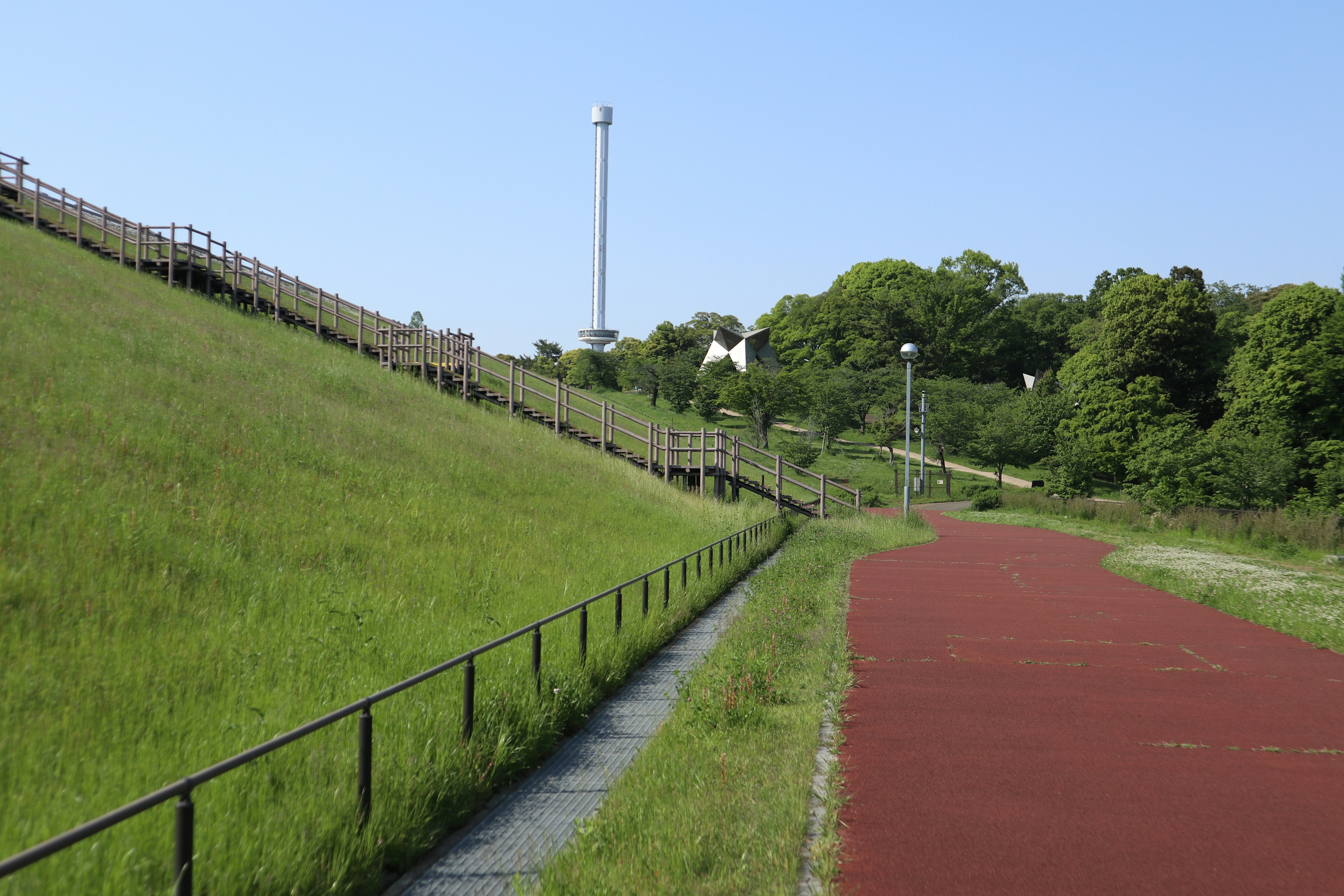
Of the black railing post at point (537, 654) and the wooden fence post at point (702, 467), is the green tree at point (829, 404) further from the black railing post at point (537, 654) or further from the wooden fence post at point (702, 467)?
the black railing post at point (537, 654)

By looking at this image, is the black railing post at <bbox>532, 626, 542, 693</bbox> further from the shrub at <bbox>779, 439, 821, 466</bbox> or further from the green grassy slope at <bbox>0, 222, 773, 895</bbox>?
the shrub at <bbox>779, 439, 821, 466</bbox>

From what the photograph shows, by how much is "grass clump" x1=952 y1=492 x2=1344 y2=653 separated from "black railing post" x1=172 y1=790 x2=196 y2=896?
14069mm

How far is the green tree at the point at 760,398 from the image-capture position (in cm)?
7338

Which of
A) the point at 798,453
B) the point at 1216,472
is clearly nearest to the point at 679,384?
the point at 798,453

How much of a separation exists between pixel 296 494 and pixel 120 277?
18.4 metres

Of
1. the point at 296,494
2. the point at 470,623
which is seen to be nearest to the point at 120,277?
the point at 296,494

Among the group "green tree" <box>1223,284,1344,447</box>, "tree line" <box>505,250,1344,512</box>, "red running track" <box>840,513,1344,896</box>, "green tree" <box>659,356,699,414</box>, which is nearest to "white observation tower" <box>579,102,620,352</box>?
"tree line" <box>505,250,1344,512</box>

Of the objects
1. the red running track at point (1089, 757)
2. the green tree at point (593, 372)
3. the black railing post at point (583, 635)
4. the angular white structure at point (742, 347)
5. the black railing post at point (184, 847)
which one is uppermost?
the angular white structure at point (742, 347)

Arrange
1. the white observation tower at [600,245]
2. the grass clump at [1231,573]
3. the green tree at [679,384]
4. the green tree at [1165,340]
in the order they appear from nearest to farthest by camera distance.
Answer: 1. the grass clump at [1231,573]
2. the green tree at [1165,340]
3. the green tree at [679,384]
4. the white observation tower at [600,245]

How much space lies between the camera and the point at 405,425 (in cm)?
2294

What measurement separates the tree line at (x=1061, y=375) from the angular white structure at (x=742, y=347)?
74.1 inches

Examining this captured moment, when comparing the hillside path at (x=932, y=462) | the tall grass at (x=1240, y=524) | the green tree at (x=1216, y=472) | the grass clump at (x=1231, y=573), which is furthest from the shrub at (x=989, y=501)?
the hillside path at (x=932, y=462)

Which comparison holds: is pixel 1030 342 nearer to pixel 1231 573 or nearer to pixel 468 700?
pixel 1231 573

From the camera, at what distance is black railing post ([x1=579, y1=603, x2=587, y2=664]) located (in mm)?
8602
